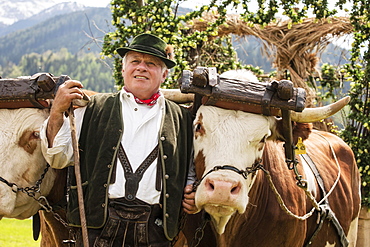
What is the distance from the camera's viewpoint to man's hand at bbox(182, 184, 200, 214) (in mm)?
3199

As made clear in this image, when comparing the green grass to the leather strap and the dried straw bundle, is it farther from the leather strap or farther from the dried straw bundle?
the leather strap

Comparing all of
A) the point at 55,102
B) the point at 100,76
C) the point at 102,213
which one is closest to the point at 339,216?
the point at 102,213

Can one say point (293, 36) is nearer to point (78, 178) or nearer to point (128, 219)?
point (128, 219)

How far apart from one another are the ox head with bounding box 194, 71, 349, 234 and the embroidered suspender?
335mm

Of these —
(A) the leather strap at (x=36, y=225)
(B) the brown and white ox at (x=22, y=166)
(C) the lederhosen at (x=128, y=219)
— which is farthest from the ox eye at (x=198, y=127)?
(A) the leather strap at (x=36, y=225)

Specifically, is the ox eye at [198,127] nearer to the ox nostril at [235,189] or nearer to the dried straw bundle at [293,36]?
the ox nostril at [235,189]

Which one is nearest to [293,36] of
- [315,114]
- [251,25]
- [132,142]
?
[251,25]

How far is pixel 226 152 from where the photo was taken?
312 centimetres

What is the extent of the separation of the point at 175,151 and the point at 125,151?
1.12ft

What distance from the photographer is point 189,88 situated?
3.27 m

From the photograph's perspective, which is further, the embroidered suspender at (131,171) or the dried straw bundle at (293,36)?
the dried straw bundle at (293,36)

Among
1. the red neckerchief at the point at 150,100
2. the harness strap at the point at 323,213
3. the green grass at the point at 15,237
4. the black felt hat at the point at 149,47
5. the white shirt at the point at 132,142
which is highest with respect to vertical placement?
the black felt hat at the point at 149,47

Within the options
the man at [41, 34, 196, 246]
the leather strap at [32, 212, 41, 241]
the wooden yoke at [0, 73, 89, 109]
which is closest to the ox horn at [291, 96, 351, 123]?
the man at [41, 34, 196, 246]

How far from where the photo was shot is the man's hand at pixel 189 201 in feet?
10.5
